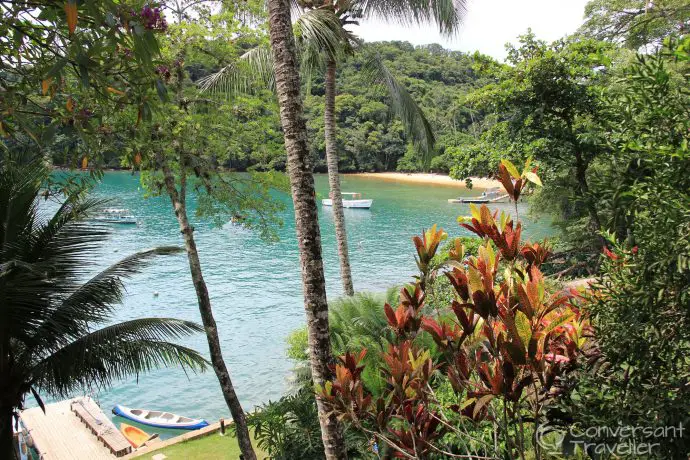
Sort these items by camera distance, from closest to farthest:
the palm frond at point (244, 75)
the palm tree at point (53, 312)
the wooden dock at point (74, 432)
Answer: the palm tree at point (53, 312) < the palm frond at point (244, 75) < the wooden dock at point (74, 432)

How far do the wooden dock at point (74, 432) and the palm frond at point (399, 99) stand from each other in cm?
877

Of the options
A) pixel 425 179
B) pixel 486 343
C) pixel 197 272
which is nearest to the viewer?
pixel 486 343

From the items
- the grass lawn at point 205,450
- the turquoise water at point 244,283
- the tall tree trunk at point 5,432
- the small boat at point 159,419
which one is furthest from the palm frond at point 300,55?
the small boat at point 159,419

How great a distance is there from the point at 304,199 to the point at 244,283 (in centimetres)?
1868

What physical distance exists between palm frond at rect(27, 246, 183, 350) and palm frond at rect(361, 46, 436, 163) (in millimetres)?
6329

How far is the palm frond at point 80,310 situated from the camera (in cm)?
511

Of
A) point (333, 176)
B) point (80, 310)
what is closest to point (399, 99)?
Answer: point (333, 176)

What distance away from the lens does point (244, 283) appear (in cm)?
2159

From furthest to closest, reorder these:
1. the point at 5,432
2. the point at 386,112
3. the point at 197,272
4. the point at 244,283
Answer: the point at 386,112 < the point at 244,283 < the point at 197,272 < the point at 5,432

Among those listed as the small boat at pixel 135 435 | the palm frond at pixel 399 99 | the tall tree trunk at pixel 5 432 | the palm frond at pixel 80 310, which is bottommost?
the small boat at pixel 135 435

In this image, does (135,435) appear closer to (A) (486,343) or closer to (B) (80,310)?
(B) (80,310)

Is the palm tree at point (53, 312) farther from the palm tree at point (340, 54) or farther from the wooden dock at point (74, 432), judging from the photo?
the wooden dock at point (74, 432)

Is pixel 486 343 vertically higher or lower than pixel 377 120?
lower

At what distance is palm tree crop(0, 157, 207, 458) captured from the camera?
4.91 meters
